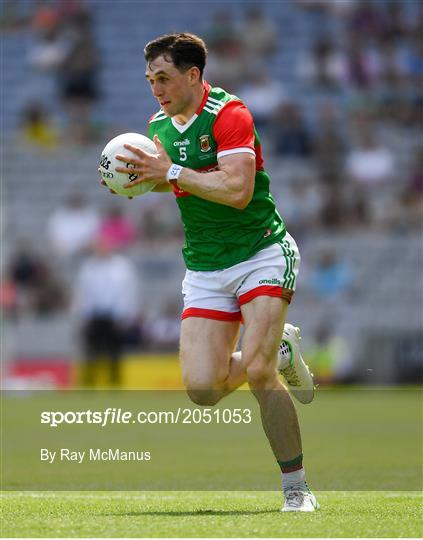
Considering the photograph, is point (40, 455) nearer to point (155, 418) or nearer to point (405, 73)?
point (155, 418)

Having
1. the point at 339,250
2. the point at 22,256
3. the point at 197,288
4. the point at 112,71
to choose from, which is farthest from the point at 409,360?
the point at 197,288

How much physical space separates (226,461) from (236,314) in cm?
347

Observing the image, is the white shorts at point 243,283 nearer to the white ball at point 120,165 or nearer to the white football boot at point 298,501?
the white ball at point 120,165

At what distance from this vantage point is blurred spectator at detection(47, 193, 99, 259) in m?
22.7

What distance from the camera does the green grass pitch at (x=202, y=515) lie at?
20.5ft

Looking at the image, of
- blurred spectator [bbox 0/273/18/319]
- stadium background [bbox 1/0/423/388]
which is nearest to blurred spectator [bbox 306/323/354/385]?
stadium background [bbox 1/0/423/388]

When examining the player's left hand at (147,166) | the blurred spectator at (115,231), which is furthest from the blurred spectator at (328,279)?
the player's left hand at (147,166)

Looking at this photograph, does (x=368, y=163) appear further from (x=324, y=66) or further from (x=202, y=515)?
(x=202, y=515)

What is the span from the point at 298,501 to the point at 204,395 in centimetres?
81

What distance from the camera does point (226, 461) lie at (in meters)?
10.9

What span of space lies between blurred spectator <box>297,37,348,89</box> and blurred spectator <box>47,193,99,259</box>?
5.61 m

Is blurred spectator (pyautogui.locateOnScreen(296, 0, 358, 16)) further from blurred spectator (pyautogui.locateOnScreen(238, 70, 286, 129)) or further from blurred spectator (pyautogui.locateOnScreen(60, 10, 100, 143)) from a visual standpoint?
blurred spectator (pyautogui.locateOnScreen(60, 10, 100, 143))

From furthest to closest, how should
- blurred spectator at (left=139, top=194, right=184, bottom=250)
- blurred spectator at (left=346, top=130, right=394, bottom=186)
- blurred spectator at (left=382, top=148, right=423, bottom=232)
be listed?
blurred spectator at (left=346, top=130, right=394, bottom=186) < blurred spectator at (left=139, top=194, right=184, bottom=250) < blurred spectator at (left=382, top=148, right=423, bottom=232)

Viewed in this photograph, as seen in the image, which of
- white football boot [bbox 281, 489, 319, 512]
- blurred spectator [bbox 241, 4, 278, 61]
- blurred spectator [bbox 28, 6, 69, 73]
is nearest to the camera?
white football boot [bbox 281, 489, 319, 512]
